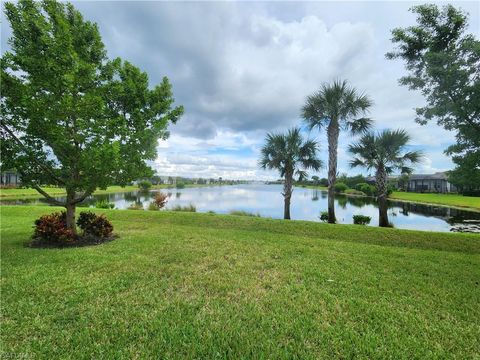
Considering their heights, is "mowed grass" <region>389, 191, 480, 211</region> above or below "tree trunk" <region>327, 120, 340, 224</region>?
below

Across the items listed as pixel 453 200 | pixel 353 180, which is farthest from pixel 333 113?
pixel 353 180

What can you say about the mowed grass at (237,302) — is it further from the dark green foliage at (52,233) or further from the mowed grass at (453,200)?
the mowed grass at (453,200)

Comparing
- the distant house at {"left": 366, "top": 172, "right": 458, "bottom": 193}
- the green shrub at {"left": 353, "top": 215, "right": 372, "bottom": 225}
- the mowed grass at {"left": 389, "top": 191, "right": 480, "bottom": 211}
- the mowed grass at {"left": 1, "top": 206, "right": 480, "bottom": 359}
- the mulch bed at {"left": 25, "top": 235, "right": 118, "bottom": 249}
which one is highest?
the distant house at {"left": 366, "top": 172, "right": 458, "bottom": 193}

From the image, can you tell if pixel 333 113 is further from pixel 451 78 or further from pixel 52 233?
pixel 52 233

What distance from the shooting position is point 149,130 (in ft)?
22.7

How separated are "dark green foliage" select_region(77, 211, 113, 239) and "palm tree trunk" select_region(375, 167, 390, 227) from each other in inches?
500

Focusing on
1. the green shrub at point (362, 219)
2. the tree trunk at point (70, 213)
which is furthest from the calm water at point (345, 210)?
the tree trunk at point (70, 213)

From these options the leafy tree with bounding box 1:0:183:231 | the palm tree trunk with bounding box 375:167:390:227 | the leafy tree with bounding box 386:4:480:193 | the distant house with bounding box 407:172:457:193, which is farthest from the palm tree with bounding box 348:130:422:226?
the distant house with bounding box 407:172:457:193

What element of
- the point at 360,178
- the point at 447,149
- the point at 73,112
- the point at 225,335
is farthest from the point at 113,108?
the point at 360,178

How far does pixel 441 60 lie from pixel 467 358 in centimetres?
705

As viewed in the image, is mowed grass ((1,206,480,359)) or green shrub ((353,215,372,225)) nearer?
mowed grass ((1,206,480,359))

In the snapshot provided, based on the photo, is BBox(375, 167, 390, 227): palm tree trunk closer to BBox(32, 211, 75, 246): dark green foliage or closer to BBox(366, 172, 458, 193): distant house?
BBox(32, 211, 75, 246): dark green foliage

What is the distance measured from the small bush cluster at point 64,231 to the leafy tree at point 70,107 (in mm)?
390

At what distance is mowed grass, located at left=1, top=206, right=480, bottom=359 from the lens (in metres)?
2.56
